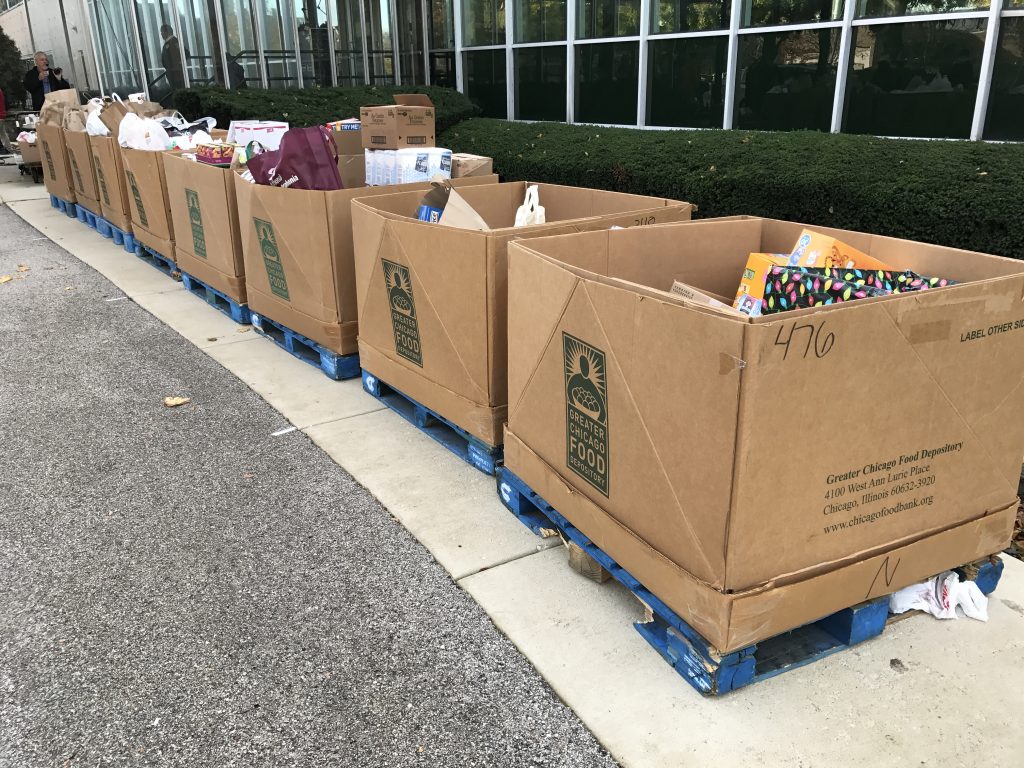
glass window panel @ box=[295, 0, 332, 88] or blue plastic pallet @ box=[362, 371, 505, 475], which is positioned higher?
glass window panel @ box=[295, 0, 332, 88]

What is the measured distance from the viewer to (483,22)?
38.9 ft

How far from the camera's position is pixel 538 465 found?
274 centimetres

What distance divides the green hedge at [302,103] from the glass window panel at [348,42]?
209cm

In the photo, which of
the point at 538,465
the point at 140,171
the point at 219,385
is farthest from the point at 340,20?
the point at 538,465

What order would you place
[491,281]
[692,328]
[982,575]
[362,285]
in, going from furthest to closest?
[362,285] → [491,281] → [982,575] → [692,328]

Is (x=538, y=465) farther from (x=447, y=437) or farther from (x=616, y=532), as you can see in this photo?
(x=447, y=437)

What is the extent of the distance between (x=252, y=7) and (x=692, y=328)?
13930 millimetres

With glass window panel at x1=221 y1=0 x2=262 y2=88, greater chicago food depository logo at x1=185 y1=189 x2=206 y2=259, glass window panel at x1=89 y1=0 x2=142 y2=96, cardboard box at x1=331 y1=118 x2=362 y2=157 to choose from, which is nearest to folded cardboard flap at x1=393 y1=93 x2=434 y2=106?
cardboard box at x1=331 y1=118 x2=362 y2=157

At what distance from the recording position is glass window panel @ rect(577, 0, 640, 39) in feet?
30.3

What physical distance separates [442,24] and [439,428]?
37.1 feet

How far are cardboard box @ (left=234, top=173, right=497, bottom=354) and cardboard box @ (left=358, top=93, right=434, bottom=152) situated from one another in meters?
0.85

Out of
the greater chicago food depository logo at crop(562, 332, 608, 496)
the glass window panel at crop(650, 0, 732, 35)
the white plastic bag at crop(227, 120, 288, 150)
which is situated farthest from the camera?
the glass window panel at crop(650, 0, 732, 35)

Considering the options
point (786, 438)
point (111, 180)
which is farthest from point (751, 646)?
point (111, 180)

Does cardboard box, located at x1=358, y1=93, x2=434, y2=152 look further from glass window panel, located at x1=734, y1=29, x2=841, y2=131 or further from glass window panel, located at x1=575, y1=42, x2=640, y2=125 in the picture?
glass window panel, located at x1=575, y1=42, x2=640, y2=125
